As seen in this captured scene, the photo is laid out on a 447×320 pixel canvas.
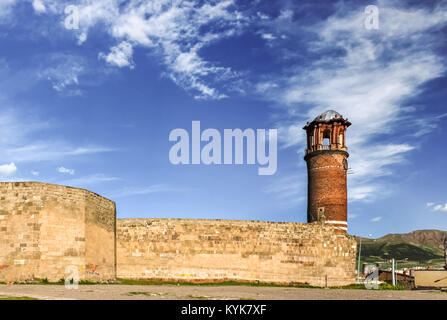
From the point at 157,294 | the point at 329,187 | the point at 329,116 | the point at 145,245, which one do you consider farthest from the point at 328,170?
the point at 157,294

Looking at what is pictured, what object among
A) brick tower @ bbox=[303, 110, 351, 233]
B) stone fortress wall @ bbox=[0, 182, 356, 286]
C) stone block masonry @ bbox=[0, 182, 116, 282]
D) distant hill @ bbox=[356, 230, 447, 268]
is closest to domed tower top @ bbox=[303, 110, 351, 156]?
brick tower @ bbox=[303, 110, 351, 233]

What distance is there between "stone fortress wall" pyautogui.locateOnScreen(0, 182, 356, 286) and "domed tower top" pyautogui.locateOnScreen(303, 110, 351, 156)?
36.6 ft

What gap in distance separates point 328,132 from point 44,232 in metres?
28.1

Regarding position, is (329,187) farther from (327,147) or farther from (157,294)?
(157,294)

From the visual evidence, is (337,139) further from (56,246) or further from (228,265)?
(56,246)

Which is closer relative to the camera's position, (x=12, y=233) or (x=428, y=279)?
(x=12, y=233)

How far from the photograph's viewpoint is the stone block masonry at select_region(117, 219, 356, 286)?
2973cm

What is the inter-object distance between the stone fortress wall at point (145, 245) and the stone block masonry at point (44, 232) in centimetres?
4

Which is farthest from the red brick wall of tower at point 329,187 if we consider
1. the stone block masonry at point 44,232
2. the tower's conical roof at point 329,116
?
the stone block masonry at point 44,232

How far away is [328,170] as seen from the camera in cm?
4194
